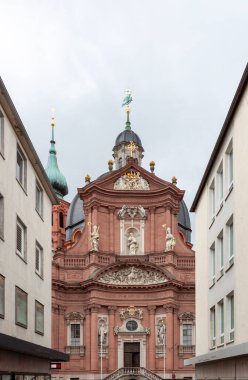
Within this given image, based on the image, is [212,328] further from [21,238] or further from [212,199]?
[21,238]

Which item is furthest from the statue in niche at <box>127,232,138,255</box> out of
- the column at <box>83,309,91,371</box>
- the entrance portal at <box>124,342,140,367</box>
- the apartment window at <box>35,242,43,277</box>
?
the apartment window at <box>35,242,43,277</box>

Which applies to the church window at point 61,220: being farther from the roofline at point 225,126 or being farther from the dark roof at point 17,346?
the dark roof at point 17,346

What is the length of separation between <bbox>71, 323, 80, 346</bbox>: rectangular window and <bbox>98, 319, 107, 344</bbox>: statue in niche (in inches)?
77.5

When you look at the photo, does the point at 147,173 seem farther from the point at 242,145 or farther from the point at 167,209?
the point at 242,145

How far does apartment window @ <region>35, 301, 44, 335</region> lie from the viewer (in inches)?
978

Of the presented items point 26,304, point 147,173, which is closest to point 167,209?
point 147,173

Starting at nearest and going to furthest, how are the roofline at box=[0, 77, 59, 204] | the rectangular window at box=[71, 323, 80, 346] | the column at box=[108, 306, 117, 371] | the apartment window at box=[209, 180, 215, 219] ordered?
the roofline at box=[0, 77, 59, 204], the apartment window at box=[209, 180, 215, 219], the column at box=[108, 306, 117, 371], the rectangular window at box=[71, 323, 80, 346]

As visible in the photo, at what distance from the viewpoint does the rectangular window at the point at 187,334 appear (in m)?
58.8

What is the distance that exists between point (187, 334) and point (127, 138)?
24.8 metres

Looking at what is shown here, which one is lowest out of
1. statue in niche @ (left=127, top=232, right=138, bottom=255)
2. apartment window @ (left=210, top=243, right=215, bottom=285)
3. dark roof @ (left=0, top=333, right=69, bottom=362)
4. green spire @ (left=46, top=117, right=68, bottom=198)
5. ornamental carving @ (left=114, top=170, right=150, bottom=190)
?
dark roof @ (left=0, top=333, right=69, bottom=362)

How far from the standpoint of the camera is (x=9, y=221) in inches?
782

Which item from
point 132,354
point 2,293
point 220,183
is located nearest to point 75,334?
point 132,354

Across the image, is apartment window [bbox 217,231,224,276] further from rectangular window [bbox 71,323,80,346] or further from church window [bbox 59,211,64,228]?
church window [bbox 59,211,64,228]

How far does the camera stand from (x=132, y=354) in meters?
59.5
